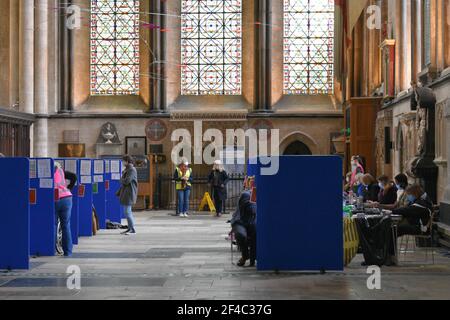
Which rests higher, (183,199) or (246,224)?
(246,224)

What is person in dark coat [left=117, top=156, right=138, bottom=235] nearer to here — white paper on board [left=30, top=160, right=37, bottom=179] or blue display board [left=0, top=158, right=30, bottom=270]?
white paper on board [left=30, top=160, right=37, bottom=179]

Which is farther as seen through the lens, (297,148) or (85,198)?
(297,148)

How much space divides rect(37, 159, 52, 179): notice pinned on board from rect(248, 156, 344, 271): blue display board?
3.48 metres

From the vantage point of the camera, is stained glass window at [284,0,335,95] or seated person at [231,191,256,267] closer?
seated person at [231,191,256,267]

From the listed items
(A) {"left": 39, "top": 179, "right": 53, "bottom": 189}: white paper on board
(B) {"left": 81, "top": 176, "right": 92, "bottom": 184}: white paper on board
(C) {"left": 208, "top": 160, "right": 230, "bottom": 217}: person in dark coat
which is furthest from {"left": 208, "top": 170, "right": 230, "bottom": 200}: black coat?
(A) {"left": 39, "top": 179, "right": 53, "bottom": 189}: white paper on board

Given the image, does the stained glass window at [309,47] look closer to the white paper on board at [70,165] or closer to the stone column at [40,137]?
the stone column at [40,137]

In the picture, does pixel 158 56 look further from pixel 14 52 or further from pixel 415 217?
pixel 415 217

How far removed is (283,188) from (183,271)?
1.68 metres

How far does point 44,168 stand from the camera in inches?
495

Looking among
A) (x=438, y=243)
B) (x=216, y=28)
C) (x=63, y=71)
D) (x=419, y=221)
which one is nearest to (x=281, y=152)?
(x=216, y=28)

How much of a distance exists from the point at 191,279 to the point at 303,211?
1.60 metres

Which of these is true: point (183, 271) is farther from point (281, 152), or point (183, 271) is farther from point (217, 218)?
A: point (281, 152)

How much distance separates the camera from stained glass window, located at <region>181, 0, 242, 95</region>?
27859 mm

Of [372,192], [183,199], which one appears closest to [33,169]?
[372,192]
